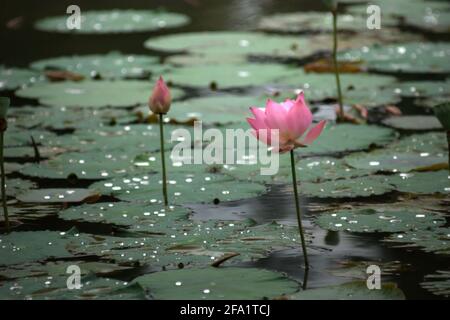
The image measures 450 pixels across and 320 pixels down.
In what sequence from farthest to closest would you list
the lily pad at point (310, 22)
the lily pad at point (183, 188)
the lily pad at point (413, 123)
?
the lily pad at point (310, 22), the lily pad at point (413, 123), the lily pad at point (183, 188)

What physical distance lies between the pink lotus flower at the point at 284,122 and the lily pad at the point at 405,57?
239 cm

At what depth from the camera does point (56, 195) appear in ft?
10.2

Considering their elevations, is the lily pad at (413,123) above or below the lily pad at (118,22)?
below

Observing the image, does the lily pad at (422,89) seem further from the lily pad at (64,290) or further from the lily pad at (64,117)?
the lily pad at (64,290)

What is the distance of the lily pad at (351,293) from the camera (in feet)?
7.38

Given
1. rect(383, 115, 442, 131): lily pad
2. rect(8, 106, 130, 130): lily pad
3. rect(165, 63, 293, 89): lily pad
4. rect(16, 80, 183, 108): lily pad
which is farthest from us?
rect(165, 63, 293, 89): lily pad

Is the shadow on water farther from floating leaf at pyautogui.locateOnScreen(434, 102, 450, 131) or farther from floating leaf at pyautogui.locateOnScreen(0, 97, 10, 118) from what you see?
floating leaf at pyautogui.locateOnScreen(0, 97, 10, 118)

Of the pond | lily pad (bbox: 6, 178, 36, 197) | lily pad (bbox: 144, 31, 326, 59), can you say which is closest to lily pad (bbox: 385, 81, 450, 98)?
the pond

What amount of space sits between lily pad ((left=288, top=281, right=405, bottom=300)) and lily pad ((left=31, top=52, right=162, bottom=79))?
2.60 m

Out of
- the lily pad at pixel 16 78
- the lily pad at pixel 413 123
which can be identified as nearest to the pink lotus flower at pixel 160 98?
the lily pad at pixel 413 123

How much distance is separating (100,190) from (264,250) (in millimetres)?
729

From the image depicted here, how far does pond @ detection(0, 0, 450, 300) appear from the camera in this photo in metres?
2.45

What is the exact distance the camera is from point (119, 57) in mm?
5145

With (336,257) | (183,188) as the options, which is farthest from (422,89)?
(336,257)
